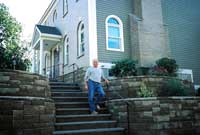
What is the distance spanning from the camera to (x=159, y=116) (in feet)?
20.6

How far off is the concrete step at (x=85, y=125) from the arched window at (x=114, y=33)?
186 inches

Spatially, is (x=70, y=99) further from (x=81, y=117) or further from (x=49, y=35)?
(x=49, y=35)

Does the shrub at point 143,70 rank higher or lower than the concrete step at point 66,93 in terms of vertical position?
higher

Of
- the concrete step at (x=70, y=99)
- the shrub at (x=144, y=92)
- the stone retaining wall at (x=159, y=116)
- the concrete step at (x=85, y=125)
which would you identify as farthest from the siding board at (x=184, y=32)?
the concrete step at (x=85, y=125)

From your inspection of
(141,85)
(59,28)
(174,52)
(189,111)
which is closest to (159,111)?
(189,111)

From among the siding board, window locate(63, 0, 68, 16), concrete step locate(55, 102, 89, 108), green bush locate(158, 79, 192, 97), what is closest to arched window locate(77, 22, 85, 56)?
window locate(63, 0, 68, 16)

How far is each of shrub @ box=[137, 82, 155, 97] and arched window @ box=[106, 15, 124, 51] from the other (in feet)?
11.1

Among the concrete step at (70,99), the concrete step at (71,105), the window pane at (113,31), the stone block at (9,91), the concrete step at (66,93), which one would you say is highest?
the window pane at (113,31)

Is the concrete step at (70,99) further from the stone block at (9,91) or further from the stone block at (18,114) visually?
the stone block at (18,114)

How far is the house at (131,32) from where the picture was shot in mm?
10492

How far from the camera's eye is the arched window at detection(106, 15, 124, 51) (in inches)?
424

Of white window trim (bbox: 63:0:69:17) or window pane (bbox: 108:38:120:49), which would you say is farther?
white window trim (bbox: 63:0:69:17)

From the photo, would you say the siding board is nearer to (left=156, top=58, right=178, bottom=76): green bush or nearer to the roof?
(left=156, top=58, right=178, bottom=76): green bush

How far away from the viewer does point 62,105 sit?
747cm
